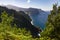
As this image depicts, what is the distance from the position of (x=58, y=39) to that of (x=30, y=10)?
44469 millimetres

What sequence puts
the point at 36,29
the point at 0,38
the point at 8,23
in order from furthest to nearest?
the point at 36,29, the point at 8,23, the point at 0,38

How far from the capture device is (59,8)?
88.2ft

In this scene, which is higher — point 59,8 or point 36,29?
point 59,8

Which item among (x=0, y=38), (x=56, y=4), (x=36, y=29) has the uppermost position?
(x=56, y=4)

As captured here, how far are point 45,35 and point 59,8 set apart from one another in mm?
4134

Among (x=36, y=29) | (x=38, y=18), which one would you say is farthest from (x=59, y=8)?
(x=38, y=18)

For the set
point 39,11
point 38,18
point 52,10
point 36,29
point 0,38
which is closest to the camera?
point 0,38

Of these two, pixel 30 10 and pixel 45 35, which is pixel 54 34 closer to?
pixel 45 35

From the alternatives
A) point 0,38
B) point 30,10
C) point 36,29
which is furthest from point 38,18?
point 0,38

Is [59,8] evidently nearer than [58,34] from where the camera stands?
No

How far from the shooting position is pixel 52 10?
25.9 meters

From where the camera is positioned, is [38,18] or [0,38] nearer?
[0,38]

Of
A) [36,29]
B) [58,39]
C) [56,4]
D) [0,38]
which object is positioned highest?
[56,4]

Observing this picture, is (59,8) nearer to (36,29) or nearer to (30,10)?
(36,29)
